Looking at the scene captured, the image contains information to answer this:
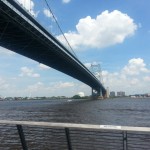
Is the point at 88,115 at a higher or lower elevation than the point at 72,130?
lower

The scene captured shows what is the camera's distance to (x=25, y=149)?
5.23 meters

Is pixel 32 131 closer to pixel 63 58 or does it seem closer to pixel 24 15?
pixel 24 15

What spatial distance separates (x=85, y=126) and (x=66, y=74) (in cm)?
6497

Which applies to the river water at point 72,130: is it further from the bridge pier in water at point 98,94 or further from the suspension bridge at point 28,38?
the bridge pier in water at point 98,94

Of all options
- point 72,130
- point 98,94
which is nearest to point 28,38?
point 72,130

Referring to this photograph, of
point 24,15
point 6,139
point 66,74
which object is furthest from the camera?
point 66,74

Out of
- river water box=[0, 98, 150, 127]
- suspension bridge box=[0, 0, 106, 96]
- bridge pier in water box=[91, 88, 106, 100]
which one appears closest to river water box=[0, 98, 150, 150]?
river water box=[0, 98, 150, 127]

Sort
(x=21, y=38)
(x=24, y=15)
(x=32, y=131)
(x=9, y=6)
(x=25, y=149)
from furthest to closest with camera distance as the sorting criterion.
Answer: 1. (x=21, y=38)
2. (x=24, y=15)
3. (x=9, y=6)
4. (x=32, y=131)
5. (x=25, y=149)

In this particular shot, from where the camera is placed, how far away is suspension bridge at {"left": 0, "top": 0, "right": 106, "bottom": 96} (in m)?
27.7

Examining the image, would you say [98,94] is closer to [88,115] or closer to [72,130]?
[88,115]

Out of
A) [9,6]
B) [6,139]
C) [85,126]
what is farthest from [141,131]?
[9,6]

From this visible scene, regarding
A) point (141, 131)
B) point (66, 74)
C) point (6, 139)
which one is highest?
point (66, 74)

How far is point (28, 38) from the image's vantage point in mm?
36375

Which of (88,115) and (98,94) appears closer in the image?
(88,115)
